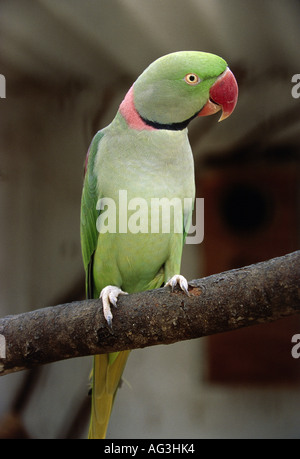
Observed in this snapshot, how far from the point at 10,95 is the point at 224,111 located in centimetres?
68

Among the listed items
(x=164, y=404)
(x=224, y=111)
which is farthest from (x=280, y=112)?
(x=164, y=404)

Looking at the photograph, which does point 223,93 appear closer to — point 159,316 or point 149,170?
point 149,170

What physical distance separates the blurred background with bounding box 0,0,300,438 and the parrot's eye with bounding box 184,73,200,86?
38cm

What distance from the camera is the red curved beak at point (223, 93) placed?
3.06 feet

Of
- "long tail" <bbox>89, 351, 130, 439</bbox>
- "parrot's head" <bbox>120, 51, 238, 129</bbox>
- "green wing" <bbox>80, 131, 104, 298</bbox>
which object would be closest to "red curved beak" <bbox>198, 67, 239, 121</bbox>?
"parrot's head" <bbox>120, 51, 238, 129</bbox>

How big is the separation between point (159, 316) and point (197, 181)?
2.19 feet

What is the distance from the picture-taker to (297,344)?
122 centimetres

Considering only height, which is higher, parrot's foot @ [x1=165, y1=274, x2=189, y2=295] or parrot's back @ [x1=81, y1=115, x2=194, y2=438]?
parrot's back @ [x1=81, y1=115, x2=194, y2=438]

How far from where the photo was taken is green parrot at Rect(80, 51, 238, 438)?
91cm

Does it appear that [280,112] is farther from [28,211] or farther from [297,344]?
[28,211]

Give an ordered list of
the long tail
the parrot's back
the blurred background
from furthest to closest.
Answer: the blurred background, the long tail, the parrot's back

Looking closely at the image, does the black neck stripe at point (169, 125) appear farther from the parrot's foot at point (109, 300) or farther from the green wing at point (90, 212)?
the parrot's foot at point (109, 300)

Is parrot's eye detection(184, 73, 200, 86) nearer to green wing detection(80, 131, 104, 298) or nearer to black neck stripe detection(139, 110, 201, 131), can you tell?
black neck stripe detection(139, 110, 201, 131)

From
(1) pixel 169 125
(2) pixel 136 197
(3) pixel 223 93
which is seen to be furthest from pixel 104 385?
(3) pixel 223 93
